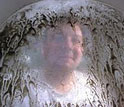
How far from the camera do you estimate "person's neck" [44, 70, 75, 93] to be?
0.43m

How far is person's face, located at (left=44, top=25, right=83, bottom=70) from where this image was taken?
1.45 feet

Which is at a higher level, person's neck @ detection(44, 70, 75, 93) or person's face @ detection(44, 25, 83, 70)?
person's face @ detection(44, 25, 83, 70)

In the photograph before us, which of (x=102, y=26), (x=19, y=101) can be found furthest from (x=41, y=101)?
(x=102, y=26)

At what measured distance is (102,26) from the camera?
48 cm

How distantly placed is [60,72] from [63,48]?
0.03 meters

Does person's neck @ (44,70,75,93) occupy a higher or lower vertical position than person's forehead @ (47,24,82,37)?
lower

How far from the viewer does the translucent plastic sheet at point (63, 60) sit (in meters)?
0.43

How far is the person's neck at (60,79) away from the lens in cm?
43

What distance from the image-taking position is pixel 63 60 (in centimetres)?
44

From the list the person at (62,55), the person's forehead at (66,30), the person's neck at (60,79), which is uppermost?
the person's forehead at (66,30)

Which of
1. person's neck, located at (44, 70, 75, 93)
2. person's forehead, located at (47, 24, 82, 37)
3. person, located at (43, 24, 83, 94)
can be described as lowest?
person's neck, located at (44, 70, 75, 93)

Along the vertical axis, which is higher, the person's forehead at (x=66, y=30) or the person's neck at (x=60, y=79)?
the person's forehead at (x=66, y=30)

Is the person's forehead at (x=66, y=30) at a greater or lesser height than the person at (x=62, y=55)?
greater

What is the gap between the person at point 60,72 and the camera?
0.43m
